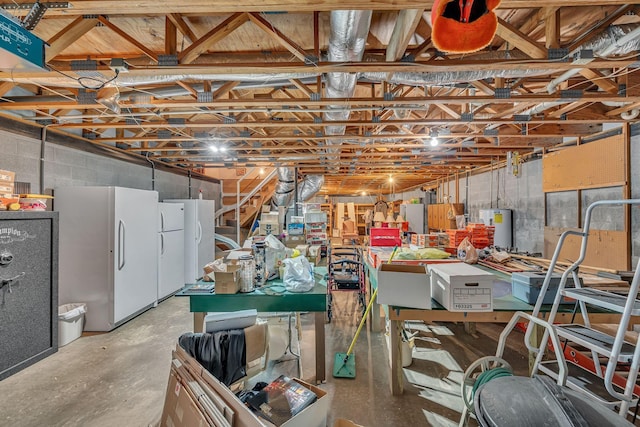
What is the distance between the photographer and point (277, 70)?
2180mm

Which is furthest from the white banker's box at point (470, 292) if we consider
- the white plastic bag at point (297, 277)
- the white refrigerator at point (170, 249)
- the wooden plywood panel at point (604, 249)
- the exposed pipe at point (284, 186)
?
the exposed pipe at point (284, 186)

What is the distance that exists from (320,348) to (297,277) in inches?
27.2

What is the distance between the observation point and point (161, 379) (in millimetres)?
2615

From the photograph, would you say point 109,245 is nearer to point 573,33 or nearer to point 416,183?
point 573,33

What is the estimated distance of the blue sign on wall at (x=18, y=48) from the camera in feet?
4.72

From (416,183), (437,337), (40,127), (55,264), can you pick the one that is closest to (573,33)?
(437,337)

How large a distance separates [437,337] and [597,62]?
313cm

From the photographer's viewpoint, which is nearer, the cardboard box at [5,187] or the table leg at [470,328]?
the cardboard box at [5,187]

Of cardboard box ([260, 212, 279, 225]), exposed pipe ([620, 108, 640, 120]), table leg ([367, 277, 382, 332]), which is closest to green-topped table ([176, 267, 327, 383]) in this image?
table leg ([367, 277, 382, 332])

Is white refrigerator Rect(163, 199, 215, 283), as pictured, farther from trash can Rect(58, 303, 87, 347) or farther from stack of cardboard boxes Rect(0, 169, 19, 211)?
stack of cardboard boxes Rect(0, 169, 19, 211)

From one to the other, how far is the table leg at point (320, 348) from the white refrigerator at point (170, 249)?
11.9 feet

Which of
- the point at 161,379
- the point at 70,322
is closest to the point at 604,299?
the point at 161,379

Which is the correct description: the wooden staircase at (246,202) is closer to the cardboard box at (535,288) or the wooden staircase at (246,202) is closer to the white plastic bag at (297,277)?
the white plastic bag at (297,277)

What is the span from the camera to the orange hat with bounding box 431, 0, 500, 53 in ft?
3.58
